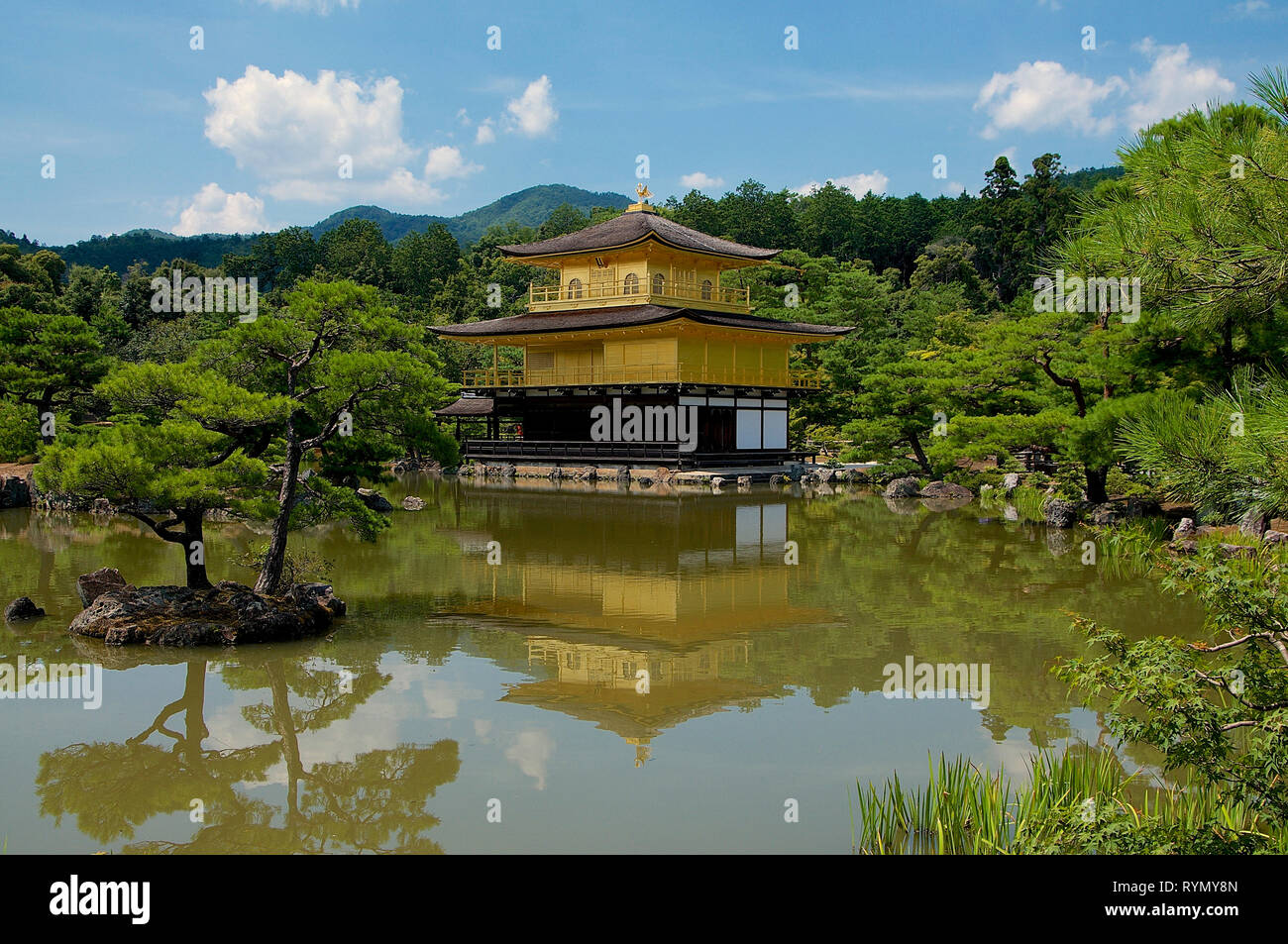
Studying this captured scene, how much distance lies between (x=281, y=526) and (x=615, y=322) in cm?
2083

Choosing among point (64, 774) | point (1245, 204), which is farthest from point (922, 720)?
point (64, 774)

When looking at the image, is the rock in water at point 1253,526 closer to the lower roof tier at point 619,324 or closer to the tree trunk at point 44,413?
the lower roof tier at point 619,324

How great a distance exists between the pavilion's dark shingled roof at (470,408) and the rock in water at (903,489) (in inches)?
601

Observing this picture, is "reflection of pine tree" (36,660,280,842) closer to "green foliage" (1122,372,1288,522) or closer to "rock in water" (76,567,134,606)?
"rock in water" (76,567,134,606)

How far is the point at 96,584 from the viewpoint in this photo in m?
10.3

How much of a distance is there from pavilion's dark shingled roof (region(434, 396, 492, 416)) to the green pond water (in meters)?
20.2

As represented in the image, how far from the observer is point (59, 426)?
20.1 meters

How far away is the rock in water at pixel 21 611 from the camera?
10.3 m

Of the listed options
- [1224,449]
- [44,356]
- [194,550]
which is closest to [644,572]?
[194,550]

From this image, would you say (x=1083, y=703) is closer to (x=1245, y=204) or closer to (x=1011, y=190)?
(x=1245, y=204)

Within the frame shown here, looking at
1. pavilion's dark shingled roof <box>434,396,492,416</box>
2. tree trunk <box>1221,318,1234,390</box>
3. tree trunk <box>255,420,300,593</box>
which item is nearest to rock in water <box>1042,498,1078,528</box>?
tree trunk <box>1221,318,1234,390</box>

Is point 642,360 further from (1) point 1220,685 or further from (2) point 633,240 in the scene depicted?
(1) point 1220,685

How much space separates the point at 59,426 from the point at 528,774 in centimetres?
1801

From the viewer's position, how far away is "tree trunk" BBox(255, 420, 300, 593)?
10242 millimetres
